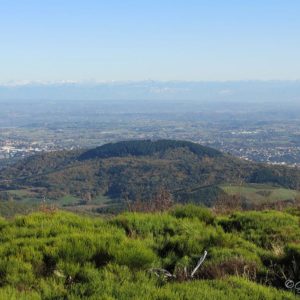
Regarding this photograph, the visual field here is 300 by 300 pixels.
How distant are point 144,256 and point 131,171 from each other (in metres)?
66.1

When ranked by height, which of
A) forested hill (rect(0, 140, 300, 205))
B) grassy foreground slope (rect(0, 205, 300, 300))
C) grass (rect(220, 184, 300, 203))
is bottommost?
forested hill (rect(0, 140, 300, 205))

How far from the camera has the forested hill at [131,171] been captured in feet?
192

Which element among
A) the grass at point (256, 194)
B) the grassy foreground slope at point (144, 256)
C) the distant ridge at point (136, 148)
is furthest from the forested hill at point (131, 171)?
the grassy foreground slope at point (144, 256)

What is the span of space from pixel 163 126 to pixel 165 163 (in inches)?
4072

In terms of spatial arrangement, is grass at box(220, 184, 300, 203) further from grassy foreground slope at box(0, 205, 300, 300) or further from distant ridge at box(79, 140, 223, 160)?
distant ridge at box(79, 140, 223, 160)

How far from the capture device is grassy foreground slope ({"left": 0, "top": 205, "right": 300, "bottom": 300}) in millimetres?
4699

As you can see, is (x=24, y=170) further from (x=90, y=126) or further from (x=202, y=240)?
(x=90, y=126)

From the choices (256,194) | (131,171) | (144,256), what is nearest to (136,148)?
(131,171)

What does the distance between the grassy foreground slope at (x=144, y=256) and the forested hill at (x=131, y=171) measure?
42.8 m

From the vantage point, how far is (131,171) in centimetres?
7181

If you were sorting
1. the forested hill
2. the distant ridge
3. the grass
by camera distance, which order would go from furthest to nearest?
the distant ridge
the forested hill
the grass

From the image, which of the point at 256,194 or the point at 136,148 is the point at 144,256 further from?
the point at 136,148

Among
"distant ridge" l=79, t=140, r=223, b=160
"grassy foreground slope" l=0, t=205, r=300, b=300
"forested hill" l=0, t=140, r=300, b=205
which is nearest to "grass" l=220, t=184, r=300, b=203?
"grassy foreground slope" l=0, t=205, r=300, b=300

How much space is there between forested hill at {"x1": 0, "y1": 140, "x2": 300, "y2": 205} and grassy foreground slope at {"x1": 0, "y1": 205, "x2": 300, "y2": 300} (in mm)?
42760
